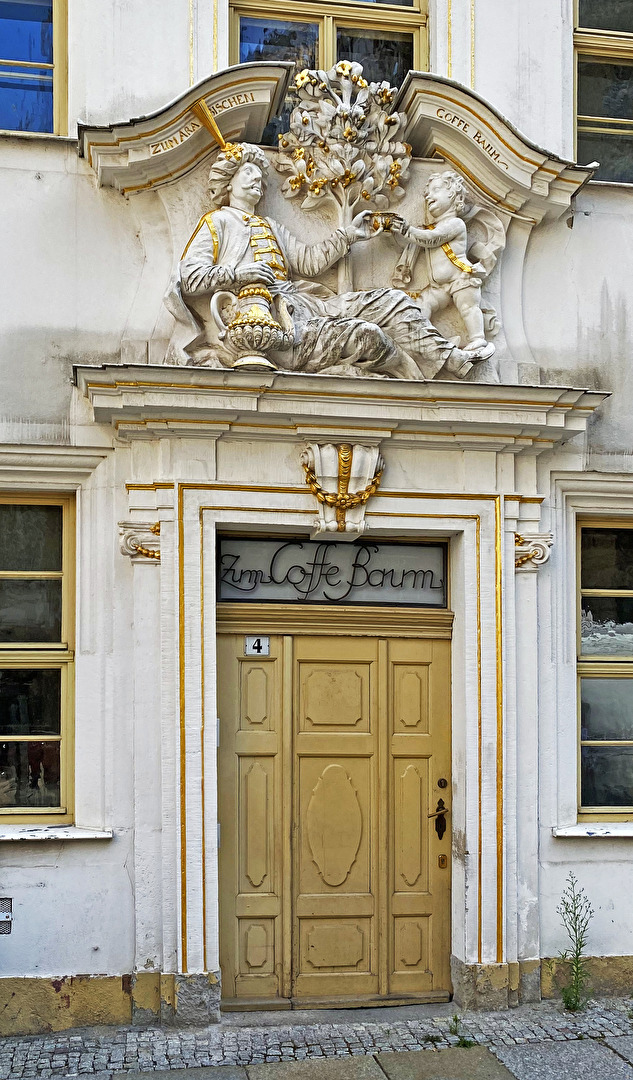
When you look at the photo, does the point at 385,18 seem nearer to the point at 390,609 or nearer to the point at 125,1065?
the point at 390,609

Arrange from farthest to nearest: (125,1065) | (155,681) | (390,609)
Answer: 1. (390,609)
2. (155,681)
3. (125,1065)

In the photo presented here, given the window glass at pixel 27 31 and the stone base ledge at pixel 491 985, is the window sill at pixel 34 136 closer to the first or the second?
the window glass at pixel 27 31

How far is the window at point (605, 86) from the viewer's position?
23.4ft

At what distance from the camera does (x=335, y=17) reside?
6.87 m

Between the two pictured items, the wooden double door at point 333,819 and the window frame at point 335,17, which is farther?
the window frame at point 335,17

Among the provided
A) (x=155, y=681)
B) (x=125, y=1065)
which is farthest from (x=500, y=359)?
(x=125, y=1065)

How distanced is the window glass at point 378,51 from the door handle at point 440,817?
4.19 meters

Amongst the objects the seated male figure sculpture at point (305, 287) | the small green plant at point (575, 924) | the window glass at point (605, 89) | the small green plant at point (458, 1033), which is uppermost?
the window glass at point (605, 89)

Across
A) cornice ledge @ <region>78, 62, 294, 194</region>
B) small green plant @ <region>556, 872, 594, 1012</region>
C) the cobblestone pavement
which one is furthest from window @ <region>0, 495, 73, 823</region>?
small green plant @ <region>556, 872, 594, 1012</region>

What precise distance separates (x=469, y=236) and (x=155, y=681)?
3.05m

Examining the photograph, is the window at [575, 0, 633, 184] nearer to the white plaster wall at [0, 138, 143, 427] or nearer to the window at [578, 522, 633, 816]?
the window at [578, 522, 633, 816]

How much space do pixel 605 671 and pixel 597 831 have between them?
2.99 ft

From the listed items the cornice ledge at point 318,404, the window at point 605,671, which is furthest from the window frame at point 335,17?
the window at point 605,671

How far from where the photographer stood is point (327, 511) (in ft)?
20.8
